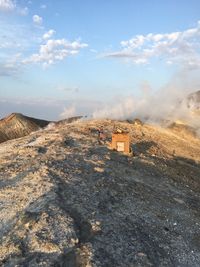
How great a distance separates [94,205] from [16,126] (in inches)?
1109

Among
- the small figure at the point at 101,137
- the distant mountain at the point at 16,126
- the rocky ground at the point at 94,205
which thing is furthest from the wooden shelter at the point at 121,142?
the distant mountain at the point at 16,126

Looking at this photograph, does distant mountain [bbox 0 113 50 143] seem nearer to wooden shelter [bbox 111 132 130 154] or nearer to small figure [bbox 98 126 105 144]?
small figure [bbox 98 126 105 144]

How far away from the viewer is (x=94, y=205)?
21.4 meters

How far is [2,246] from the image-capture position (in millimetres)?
17328

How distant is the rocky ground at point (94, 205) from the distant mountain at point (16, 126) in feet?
43.3

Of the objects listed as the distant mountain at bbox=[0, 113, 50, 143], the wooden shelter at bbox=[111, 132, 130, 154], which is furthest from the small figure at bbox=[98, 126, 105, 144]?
the distant mountain at bbox=[0, 113, 50, 143]

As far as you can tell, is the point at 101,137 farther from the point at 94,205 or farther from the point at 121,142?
the point at 94,205

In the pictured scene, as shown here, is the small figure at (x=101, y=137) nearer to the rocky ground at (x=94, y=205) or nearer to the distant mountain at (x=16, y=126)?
the rocky ground at (x=94, y=205)

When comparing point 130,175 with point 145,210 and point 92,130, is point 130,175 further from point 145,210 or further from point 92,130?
point 92,130

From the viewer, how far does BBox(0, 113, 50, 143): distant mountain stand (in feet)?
154

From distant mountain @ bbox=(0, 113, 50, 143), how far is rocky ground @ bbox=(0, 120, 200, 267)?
13.2 meters

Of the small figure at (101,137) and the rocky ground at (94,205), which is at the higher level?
the small figure at (101,137)

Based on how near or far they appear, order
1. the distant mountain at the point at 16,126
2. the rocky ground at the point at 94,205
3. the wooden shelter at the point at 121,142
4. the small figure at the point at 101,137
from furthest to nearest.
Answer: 1. the distant mountain at the point at 16,126
2. the small figure at the point at 101,137
3. the wooden shelter at the point at 121,142
4. the rocky ground at the point at 94,205

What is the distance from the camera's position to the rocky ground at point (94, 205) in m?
17.5
